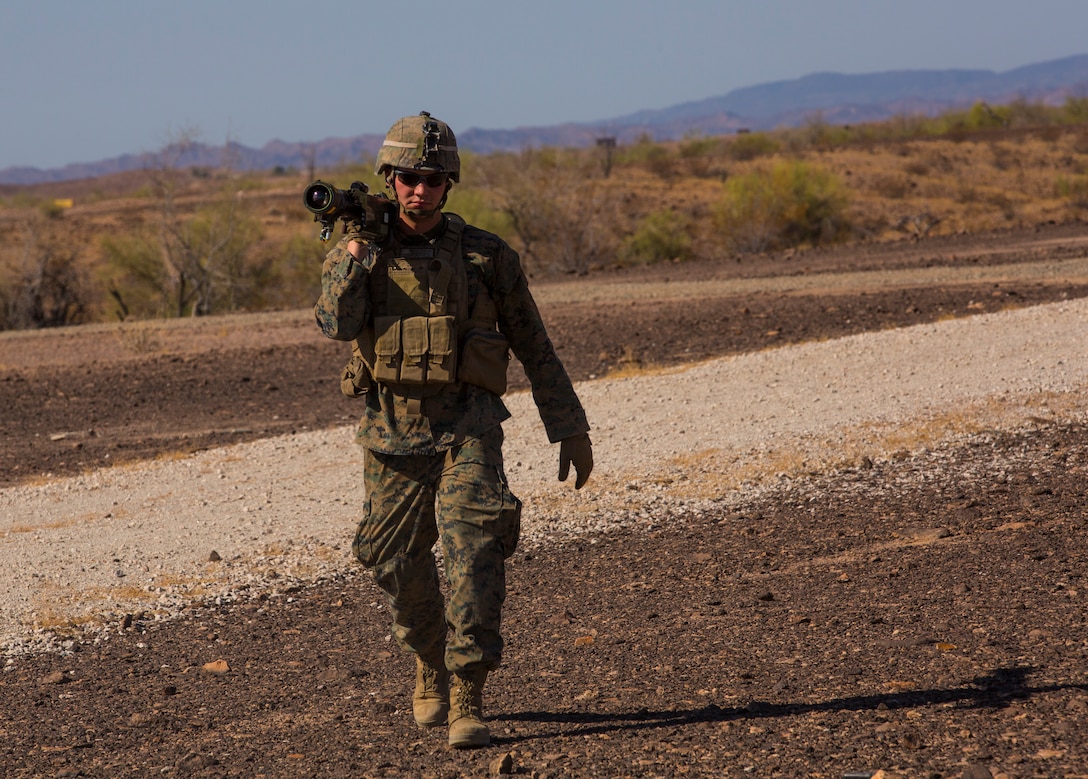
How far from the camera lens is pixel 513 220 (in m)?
28.7

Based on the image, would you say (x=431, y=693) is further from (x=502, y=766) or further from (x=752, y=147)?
(x=752, y=147)

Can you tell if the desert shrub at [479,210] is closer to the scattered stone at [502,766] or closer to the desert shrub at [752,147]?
the scattered stone at [502,766]

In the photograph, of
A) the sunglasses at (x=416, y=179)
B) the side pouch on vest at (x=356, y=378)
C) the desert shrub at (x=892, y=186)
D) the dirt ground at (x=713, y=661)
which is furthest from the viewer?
the desert shrub at (x=892, y=186)

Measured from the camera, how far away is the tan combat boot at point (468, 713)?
13.0ft

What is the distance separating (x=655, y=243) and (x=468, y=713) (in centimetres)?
2782

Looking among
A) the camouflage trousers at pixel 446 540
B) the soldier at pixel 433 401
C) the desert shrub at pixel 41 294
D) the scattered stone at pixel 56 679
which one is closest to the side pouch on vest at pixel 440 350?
the soldier at pixel 433 401

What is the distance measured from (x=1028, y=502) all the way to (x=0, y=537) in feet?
21.0

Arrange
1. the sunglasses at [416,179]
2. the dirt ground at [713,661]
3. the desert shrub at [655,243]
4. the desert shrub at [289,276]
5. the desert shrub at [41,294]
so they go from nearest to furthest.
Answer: the dirt ground at [713,661] → the sunglasses at [416,179] → the desert shrub at [41,294] → the desert shrub at [289,276] → the desert shrub at [655,243]

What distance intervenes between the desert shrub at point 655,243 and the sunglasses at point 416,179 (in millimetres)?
25855

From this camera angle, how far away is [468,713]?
400cm

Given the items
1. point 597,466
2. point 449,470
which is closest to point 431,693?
point 449,470

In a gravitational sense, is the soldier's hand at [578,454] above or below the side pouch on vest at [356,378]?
below

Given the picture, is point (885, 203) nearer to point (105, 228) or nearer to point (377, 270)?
point (105, 228)

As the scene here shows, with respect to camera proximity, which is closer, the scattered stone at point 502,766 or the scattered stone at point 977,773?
the scattered stone at point 977,773
